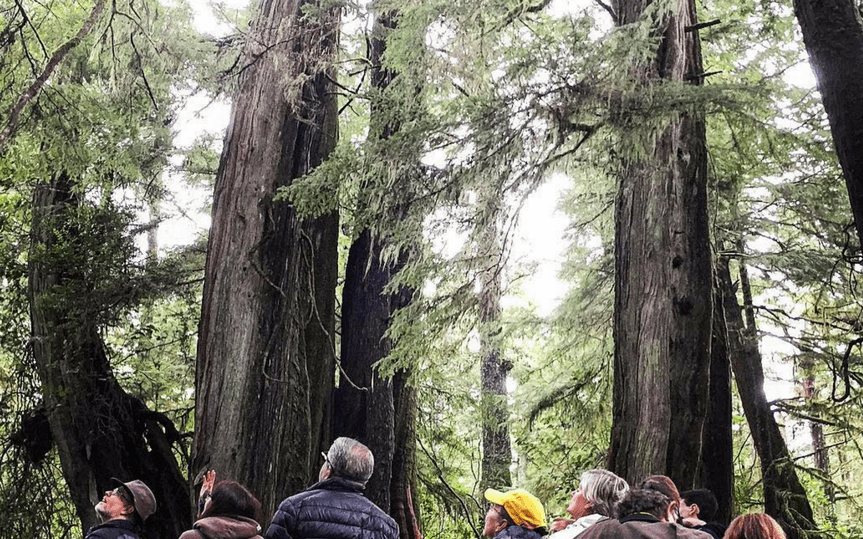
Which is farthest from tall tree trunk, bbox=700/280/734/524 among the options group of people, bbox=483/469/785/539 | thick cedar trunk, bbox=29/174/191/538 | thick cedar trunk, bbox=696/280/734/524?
thick cedar trunk, bbox=29/174/191/538

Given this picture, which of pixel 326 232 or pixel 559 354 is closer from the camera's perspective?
pixel 326 232

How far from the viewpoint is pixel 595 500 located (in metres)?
4.23

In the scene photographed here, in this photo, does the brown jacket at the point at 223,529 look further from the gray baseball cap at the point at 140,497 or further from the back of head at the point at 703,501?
the back of head at the point at 703,501

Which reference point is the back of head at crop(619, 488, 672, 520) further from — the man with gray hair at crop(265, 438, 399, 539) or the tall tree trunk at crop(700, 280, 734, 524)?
the tall tree trunk at crop(700, 280, 734, 524)

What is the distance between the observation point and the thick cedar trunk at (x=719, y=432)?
7301mm

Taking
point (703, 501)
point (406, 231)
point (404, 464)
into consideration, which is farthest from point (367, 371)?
point (703, 501)

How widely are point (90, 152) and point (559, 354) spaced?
5.78m

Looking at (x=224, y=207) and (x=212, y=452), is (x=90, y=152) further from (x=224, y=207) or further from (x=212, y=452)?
(x=212, y=452)

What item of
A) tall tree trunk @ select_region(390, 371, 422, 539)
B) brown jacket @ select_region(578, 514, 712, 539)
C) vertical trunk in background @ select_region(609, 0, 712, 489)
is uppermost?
vertical trunk in background @ select_region(609, 0, 712, 489)

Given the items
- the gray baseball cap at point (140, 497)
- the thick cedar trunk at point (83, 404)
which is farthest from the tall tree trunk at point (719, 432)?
the thick cedar trunk at point (83, 404)

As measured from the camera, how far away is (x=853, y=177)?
3.79 m

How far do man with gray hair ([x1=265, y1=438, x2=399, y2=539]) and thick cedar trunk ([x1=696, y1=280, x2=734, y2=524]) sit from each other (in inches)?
141

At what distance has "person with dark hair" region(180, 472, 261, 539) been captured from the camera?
410cm

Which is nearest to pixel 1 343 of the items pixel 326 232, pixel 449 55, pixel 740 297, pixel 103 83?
pixel 103 83
